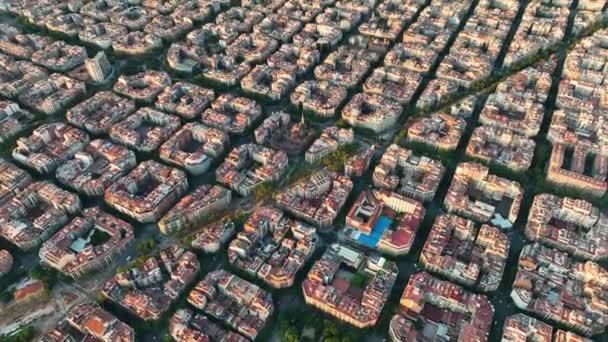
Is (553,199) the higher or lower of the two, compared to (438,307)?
higher

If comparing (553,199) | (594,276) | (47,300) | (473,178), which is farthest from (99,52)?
(594,276)

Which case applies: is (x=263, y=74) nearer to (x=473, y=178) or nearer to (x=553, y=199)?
(x=473, y=178)

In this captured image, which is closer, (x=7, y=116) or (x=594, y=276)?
(x=594, y=276)

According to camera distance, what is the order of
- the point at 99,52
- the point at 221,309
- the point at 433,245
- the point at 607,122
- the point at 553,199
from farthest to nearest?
the point at 99,52, the point at 607,122, the point at 553,199, the point at 433,245, the point at 221,309

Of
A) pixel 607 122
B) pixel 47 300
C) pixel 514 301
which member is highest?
pixel 607 122

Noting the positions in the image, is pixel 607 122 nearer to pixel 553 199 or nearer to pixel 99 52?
pixel 553 199

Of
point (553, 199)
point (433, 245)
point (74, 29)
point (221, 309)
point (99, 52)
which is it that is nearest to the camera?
point (221, 309)

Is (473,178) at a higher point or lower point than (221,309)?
higher

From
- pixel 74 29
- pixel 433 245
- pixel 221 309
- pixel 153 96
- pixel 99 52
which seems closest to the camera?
pixel 221 309

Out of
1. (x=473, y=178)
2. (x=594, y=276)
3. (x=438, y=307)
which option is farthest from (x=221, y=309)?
(x=594, y=276)
